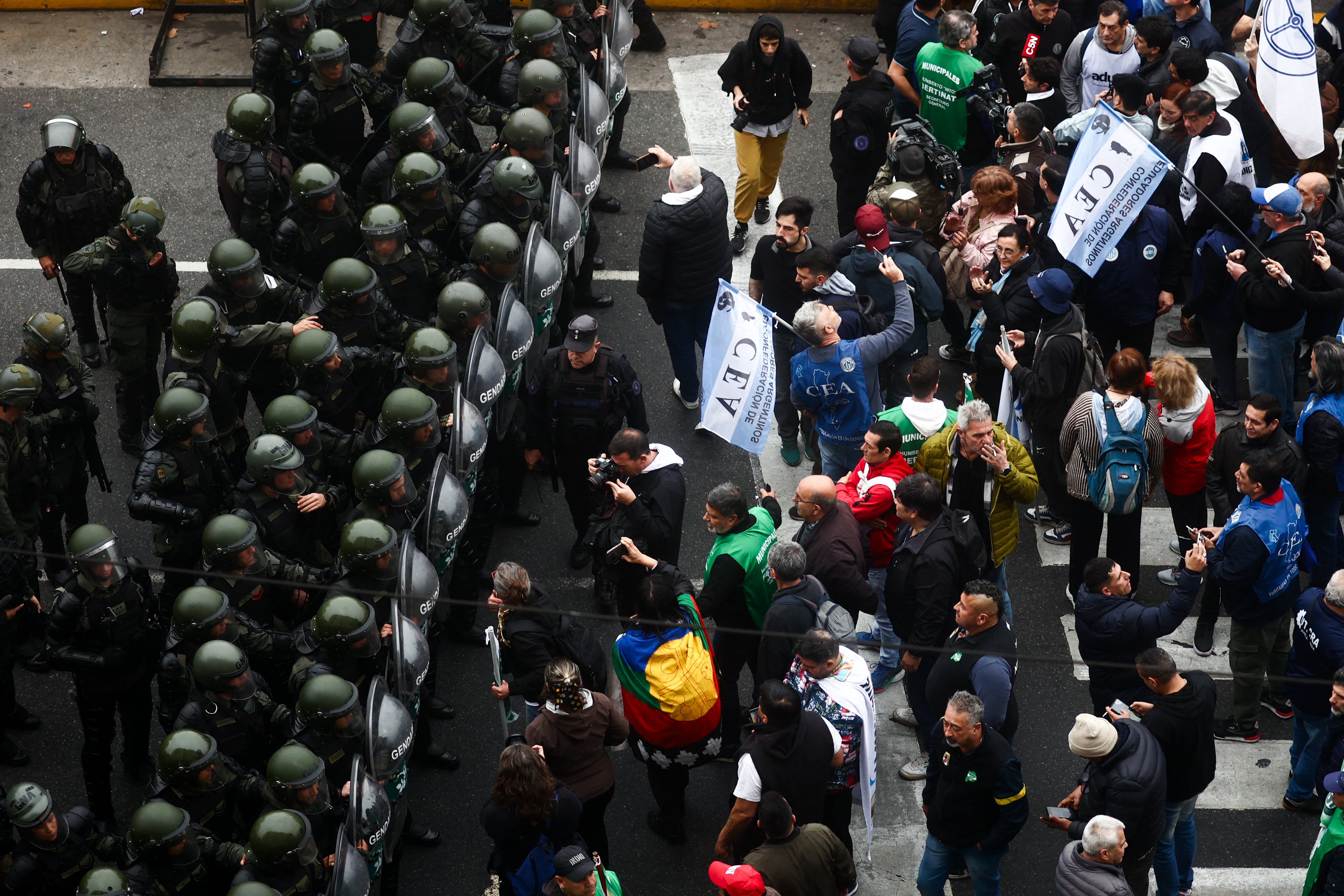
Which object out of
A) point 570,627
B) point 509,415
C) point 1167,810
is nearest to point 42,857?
point 570,627

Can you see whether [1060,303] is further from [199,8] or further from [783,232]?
[199,8]

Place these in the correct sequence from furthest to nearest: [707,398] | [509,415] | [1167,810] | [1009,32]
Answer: [1009,32], [509,415], [707,398], [1167,810]

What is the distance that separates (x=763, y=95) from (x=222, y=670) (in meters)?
6.30

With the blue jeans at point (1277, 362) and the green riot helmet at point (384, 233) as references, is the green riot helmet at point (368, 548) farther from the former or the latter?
the blue jeans at point (1277, 362)

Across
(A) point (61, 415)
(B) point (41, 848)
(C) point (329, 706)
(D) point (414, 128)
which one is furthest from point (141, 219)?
(B) point (41, 848)

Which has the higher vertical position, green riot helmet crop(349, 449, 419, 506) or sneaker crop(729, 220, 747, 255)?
green riot helmet crop(349, 449, 419, 506)

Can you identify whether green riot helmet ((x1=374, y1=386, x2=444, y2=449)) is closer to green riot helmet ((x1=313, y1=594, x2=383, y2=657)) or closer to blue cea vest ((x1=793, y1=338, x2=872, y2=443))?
green riot helmet ((x1=313, y1=594, x2=383, y2=657))

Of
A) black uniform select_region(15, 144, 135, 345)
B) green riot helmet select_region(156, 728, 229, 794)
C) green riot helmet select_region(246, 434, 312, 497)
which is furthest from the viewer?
black uniform select_region(15, 144, 135, 345)

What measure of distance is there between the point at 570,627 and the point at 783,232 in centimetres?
329

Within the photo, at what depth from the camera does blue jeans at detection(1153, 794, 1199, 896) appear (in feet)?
22.9

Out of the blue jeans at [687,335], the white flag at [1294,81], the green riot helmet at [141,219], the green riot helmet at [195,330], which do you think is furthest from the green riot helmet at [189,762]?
the white flag at [1294,81]

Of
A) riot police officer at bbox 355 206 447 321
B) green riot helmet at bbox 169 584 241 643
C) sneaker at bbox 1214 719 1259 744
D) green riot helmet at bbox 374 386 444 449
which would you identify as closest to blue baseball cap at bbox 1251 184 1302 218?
sneaker at bbox 1214 719 1259 744

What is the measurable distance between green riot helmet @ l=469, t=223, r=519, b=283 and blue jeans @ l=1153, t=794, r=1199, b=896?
189 inches

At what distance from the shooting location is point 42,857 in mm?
6363
